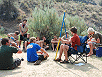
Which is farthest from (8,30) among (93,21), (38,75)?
(93,21)

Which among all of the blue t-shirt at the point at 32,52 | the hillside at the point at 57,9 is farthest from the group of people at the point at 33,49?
the hillside at the point at 57,9

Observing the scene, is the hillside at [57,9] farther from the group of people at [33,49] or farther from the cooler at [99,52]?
the cooler at [99,52]

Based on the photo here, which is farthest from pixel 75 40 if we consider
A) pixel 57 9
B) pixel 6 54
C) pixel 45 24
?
pixel 57 9

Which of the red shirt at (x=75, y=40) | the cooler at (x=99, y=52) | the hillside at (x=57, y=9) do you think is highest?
the hillside at (x=57, y=9)

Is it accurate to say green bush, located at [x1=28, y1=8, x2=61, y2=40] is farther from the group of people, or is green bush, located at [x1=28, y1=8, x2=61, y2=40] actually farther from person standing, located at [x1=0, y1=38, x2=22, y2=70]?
person standing, located at [x1=0, y1=38, x2=22, y2=70]

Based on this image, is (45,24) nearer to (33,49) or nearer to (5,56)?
(33,49)

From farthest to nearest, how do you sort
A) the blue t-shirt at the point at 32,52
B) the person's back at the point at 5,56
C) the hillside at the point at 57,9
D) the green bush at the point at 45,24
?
the hillside at the point at 57,9 < the green bush at the point at 45,24 < the blue t-shirt at the point at 32,52 < the person's back at the point at 5,56

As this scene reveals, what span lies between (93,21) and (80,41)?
20.1 meters

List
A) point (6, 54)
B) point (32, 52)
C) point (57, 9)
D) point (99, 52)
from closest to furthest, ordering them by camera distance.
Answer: point (6, 54), point (32, 52), point (99, 52), point (57, 9)

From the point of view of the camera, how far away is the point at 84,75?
352cm

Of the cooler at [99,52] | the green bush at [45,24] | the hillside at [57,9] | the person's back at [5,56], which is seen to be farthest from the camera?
the hillside at [57,9]

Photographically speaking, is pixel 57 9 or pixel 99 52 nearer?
pixel 99 52

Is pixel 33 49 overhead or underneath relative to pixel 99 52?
overhead

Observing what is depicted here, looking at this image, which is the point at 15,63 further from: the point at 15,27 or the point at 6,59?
the point at 15,27
